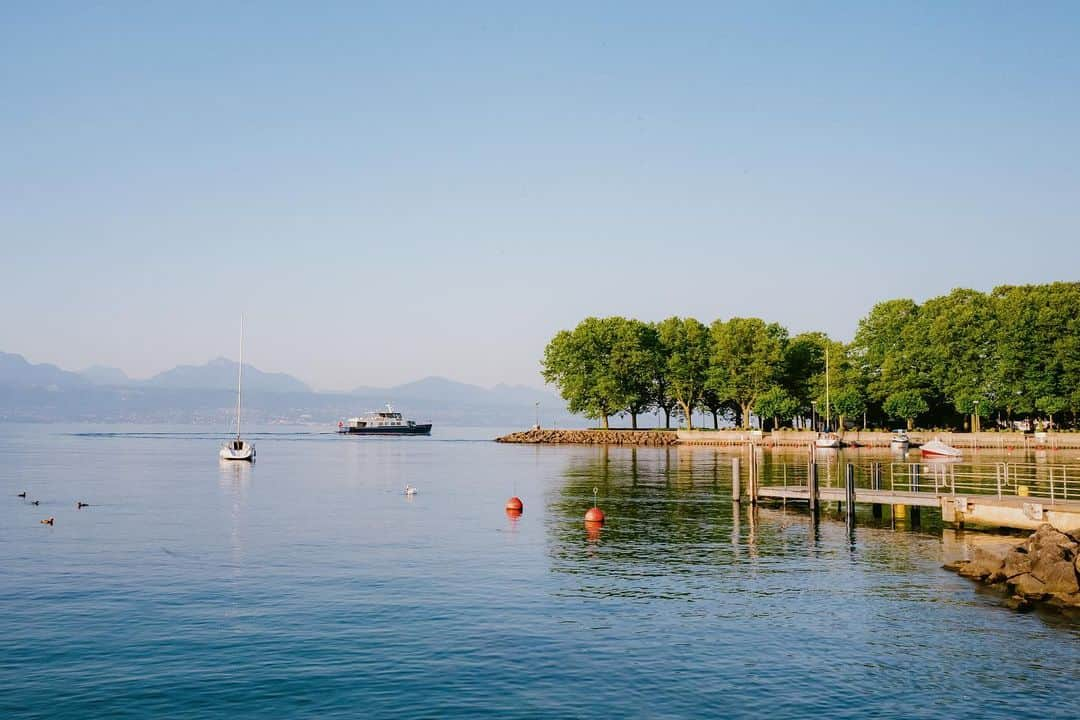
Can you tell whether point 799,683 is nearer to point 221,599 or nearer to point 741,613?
point 741,613

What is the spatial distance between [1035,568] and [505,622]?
20.4 meters

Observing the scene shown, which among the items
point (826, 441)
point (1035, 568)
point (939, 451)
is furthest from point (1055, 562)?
point (826, 441)

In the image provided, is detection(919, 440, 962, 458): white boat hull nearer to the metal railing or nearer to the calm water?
the metal railing

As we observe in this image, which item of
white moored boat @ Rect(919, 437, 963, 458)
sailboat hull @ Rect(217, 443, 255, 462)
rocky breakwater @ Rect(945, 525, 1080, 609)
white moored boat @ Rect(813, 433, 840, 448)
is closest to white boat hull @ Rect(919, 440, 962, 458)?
white moored boat @ Rect(919, 437, 963, 458)

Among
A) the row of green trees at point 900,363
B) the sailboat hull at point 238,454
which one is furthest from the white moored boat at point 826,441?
the sailboat hull at point 238,454

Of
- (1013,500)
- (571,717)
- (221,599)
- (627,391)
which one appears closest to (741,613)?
(571,717)

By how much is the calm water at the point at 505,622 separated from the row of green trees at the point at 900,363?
105189 millimetres

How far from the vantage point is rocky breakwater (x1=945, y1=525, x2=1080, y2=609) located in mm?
34938

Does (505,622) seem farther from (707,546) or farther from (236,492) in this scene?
(236,492)

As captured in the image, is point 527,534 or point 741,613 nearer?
point 741,613

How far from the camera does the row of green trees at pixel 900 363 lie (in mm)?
148500

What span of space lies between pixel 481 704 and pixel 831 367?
6310 inches

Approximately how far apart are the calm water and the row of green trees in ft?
345

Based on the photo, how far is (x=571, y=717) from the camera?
907 inches
